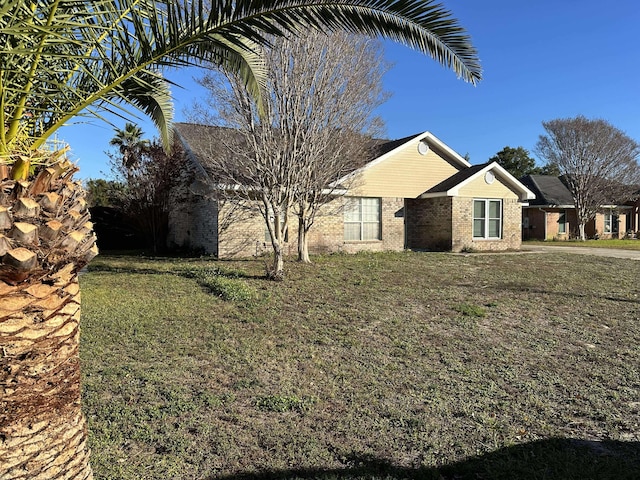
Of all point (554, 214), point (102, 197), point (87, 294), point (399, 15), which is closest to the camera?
point (399, 15)

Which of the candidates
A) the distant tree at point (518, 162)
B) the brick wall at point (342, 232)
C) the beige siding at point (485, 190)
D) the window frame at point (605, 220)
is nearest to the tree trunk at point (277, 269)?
the brick wall at point (342, 232)

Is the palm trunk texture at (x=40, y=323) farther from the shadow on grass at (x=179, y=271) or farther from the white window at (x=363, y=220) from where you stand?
the white window at (x=363, y=220)

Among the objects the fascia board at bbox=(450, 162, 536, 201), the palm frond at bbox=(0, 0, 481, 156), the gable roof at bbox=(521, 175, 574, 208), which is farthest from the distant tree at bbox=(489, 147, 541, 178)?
the palm frond at bbox=(0, 0, 481, 156)

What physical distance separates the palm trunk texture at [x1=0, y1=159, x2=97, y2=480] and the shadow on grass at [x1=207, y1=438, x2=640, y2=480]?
4.43 ft

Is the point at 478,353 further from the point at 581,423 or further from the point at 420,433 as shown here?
the point at 420,433

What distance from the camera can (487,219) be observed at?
20312mm

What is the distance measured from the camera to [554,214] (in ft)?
107

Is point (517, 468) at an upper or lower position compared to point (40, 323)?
lower

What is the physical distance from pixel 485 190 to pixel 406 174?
3.62 meters

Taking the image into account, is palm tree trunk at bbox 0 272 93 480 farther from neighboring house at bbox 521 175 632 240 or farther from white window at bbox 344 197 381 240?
neighboring house at bbox 521 175 632 240

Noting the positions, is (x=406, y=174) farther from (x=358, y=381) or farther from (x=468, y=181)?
(x=358, y=381)

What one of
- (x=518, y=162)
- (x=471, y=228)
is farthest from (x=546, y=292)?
(x=518, y=162)

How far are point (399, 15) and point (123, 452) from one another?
13.2 feet

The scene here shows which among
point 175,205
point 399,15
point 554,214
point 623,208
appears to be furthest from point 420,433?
point 623,208
